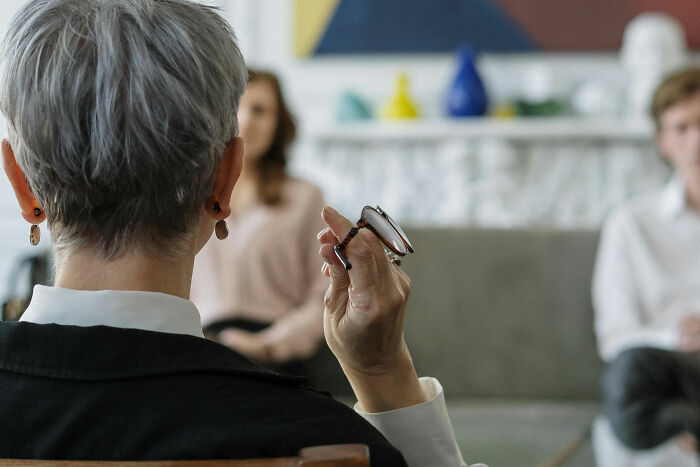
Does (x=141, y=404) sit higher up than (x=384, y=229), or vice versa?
(x=384, y=229)

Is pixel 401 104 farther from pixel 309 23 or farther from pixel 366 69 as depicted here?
pixel 309 23

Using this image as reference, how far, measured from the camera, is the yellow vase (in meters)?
3.37

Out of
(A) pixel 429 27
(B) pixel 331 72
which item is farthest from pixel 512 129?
(B) pixel 331 72

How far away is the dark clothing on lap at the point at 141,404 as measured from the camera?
618mm

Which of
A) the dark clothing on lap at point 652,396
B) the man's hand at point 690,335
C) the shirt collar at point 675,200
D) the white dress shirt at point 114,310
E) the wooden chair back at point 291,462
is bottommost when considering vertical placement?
the dark clothing on lap at point 652,396

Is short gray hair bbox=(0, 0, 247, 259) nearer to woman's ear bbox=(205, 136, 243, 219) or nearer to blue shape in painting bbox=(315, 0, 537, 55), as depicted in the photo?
woman's ear bbox=(205, 136, 243, 219)

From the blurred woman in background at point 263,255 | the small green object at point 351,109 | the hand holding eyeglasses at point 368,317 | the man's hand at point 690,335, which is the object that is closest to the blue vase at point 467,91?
the small green object at point 351,109

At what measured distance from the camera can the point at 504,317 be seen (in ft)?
8.13

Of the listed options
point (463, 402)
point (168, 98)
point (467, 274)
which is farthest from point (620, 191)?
point (168, 98)

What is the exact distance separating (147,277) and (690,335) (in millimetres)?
1816

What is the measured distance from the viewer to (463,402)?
2424 millimetres

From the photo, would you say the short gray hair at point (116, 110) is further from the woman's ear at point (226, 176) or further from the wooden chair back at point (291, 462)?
the wooden chair back at point (291, 462)

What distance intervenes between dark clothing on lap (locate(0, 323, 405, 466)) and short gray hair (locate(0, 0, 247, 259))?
0.38 ft

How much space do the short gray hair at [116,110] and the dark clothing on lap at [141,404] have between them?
0.12 meters
